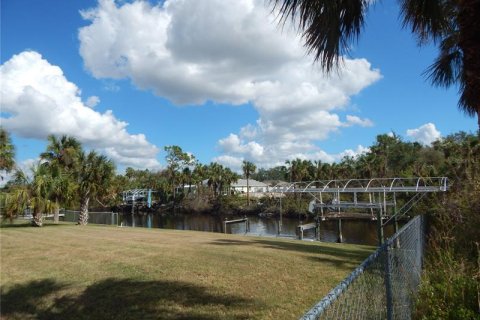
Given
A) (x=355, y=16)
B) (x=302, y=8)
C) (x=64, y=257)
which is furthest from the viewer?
(x=64, y=257)

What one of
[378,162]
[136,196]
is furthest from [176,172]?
[378,162]

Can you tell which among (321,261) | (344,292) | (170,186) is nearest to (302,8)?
(344,292)

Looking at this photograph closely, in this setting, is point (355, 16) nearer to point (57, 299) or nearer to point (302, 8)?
point (302, 8)

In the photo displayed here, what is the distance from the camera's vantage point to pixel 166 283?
7.66m

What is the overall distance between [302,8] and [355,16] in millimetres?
868

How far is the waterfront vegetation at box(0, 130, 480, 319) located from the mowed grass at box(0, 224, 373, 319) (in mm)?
180

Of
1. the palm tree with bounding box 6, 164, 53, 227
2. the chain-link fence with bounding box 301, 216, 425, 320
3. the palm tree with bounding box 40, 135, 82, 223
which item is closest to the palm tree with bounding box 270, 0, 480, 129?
the chain-link fence with bounding box 301, 216, 425, 320

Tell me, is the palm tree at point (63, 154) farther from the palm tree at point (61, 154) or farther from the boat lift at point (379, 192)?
the boat lift at point (379, 192)

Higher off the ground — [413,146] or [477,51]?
[413,146]

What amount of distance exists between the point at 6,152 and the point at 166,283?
77.5 ft

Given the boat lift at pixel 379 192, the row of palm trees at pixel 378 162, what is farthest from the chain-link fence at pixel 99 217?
the row of palm trees at pixel 378 162

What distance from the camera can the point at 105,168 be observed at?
93.6 feet

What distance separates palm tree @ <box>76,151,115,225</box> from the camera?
1113 inches

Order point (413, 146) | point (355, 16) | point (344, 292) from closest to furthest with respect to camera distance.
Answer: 1. point (344, 292)
2. point (355, 16)
3. point (413, 146)
